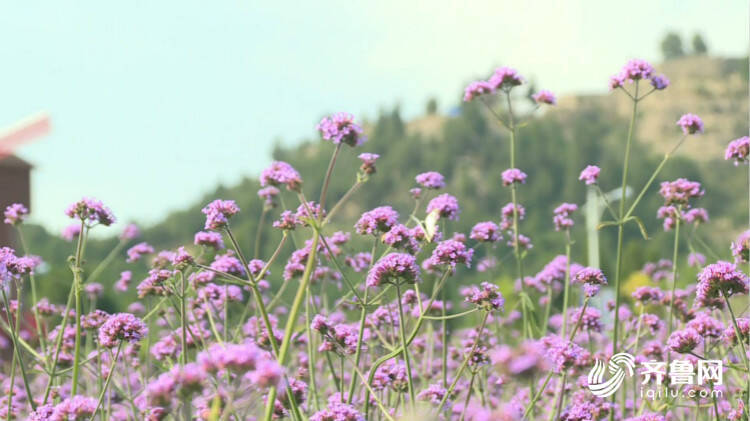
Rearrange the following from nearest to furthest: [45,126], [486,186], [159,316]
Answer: [159,316]
[45,126]
[486,186]

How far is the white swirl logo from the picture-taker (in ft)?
13.4

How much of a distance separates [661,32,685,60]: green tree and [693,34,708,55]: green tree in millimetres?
2737

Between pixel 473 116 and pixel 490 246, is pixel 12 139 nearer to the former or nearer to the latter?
pixel 490 246

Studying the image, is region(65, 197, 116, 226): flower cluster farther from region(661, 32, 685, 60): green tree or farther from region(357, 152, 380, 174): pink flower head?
region(661, 32, 685, 60): green tree

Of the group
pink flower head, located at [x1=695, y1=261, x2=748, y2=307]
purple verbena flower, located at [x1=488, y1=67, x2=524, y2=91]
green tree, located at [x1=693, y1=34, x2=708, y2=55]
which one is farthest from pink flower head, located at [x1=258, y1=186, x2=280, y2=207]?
green tree, located at [x1=693, y1=34, x2=708, y2=55]

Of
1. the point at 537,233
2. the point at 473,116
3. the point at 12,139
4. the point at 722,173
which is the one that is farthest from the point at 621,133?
the point at 12,139

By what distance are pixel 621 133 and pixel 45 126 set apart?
12059 cm

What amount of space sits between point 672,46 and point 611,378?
17182 cm

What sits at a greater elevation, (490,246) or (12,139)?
(12,139)

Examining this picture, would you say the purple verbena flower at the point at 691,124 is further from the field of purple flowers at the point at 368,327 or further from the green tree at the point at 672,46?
the green tree at the point at 672,46

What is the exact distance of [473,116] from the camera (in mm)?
117250

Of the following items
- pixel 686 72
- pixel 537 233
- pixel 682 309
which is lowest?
pixel 682 309

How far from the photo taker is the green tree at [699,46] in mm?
161750

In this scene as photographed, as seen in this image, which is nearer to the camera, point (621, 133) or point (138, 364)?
point (138, 364)
